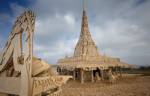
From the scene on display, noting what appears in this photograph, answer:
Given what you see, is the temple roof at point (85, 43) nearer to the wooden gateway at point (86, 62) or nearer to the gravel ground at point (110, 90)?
the wooden gateway at point (86, 62)

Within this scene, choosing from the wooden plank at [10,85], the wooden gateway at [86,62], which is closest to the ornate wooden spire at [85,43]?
the wooden gateway at [86,62]

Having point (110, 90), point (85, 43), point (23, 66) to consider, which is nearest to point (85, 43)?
point (85, 43)

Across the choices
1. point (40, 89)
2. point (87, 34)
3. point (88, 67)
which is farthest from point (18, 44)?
point (87, 34)

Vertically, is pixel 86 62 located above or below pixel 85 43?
below

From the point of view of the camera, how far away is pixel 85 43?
2572cm

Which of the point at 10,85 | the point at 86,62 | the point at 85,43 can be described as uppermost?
the point at 85,43

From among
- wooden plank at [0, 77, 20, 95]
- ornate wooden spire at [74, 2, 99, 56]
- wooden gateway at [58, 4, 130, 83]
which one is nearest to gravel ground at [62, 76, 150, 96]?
wooden gateway at [58, 4, 130, 83]

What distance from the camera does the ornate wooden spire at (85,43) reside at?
25483 millimetres

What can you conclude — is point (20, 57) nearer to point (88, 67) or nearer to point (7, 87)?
point (7, 87)

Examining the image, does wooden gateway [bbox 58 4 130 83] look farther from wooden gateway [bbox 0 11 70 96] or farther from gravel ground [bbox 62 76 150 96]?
wooden gateway [bbox 0 11 70 96]

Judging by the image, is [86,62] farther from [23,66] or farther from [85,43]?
[23,66]

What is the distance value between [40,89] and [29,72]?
1.42ft

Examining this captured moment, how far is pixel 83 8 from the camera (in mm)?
27484

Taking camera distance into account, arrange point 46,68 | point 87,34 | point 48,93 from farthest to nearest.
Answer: point 87,34 < point 48,93 < point 46,68
